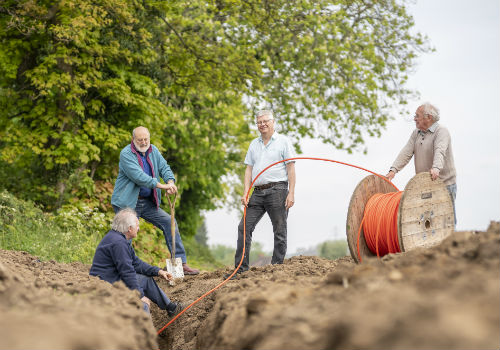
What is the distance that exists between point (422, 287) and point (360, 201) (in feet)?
14.3

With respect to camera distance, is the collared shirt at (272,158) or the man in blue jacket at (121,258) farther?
the collared shirt at (272,158)

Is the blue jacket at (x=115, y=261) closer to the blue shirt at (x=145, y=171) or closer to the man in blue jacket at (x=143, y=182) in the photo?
the man in blue jacket at (x=143, y=182)

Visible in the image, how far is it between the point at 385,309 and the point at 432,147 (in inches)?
189

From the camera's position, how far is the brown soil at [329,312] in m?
1.93

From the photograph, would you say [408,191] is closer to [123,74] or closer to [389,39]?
[123,74]

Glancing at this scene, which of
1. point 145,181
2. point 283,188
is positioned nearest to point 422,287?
point 283,188

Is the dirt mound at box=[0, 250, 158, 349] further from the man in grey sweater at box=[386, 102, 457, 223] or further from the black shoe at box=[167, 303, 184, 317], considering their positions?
the man in grey sweater at box=[386, 102, 457, 223]

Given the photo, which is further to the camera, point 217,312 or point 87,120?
point 87,120

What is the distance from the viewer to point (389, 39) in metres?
16.5

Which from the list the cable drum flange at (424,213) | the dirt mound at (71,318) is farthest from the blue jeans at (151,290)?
the cable drum flange at (424,213)

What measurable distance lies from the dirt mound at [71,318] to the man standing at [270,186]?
108 inches

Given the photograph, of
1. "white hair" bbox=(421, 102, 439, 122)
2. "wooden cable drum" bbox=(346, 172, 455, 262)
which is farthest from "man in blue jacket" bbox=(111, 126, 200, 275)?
"white hair" bbox=(421, 102, 439, 122)

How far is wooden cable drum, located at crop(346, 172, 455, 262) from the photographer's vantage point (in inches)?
236

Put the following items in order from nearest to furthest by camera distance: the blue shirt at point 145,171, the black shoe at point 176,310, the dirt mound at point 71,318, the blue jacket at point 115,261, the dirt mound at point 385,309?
the dirt mound at point 385,309 → the dirt mound at point 71,318 → the blue jacket at point 115,261 → the black shoe at point 176,310 → the blue shirt at point 145,171
